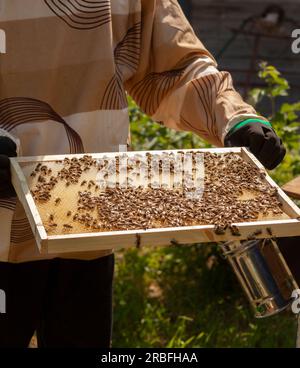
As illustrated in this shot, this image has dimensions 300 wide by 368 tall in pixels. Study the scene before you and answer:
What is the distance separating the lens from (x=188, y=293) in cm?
439

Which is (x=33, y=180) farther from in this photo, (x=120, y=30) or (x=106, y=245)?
(x=120, y=30)

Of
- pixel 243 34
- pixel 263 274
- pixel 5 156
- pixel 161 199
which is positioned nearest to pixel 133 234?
pixel 161 199

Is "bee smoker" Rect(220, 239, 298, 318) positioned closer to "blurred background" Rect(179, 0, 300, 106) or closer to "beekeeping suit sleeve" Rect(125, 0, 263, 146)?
"beekeeping suit sleeve" Rect(125, 0, 263, 146)

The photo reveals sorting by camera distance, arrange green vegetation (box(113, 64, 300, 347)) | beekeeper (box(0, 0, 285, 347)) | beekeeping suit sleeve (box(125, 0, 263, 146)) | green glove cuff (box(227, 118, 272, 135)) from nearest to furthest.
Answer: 1. beekeeper (box(0, 0, 285, 347))
2. green glove cuff (box(227, 118, 272, 135))
3. beekeeping suit sleeve (box(125, 0, 263, 146))
4. green vegetation (box(113, 64, 300, 347))

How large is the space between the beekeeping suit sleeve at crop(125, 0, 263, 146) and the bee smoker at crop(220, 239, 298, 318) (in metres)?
0.38

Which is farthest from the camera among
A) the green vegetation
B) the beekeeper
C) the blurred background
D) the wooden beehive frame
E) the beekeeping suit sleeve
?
the blurred background

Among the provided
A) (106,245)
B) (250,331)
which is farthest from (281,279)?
(250,331)

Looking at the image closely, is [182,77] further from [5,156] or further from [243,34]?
[243,34]

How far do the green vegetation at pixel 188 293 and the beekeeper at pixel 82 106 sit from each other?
1.24 meters

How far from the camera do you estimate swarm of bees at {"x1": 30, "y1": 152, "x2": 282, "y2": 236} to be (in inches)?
86.3

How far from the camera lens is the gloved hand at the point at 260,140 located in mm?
2498

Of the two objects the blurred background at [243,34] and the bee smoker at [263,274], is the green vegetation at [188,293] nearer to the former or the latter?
the bee smoker at [263,274]

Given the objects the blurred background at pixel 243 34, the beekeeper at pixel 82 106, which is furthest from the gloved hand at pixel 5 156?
the blurred background at pixel 243 34

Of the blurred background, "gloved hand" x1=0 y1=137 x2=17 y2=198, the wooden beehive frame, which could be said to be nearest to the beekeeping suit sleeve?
the wooden beehive frame
